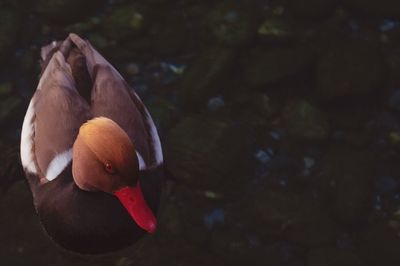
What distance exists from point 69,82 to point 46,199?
789 millimetres

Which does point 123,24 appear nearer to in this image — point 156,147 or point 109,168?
point 156,147

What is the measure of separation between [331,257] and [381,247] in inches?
13.9

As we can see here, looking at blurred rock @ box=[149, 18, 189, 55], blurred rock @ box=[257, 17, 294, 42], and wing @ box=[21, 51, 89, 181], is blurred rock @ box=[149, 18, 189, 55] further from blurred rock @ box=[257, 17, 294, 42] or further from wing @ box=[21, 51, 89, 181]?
wing @ box=[21, 51, 89, 181]

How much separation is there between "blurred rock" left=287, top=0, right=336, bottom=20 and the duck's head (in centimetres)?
264

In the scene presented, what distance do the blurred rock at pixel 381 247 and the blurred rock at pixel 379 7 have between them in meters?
1.97

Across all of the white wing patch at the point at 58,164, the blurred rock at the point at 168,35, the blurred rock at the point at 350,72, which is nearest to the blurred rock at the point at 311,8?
the blurred rock at the point at 350,72

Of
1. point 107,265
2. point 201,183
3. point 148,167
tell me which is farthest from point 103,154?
point 201,183

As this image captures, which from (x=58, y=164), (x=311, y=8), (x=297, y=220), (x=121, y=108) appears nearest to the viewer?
(x=58, y=164)

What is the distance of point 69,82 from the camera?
3.84 meters

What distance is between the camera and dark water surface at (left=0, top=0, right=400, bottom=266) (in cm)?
412

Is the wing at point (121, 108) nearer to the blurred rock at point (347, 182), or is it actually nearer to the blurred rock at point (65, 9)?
the blurred rock at point (65, 9)

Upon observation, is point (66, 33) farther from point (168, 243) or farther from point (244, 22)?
point (168, 243)

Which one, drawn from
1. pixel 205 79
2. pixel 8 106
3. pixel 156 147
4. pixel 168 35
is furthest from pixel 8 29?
pixel 156 147

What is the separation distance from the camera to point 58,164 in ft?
11.4
